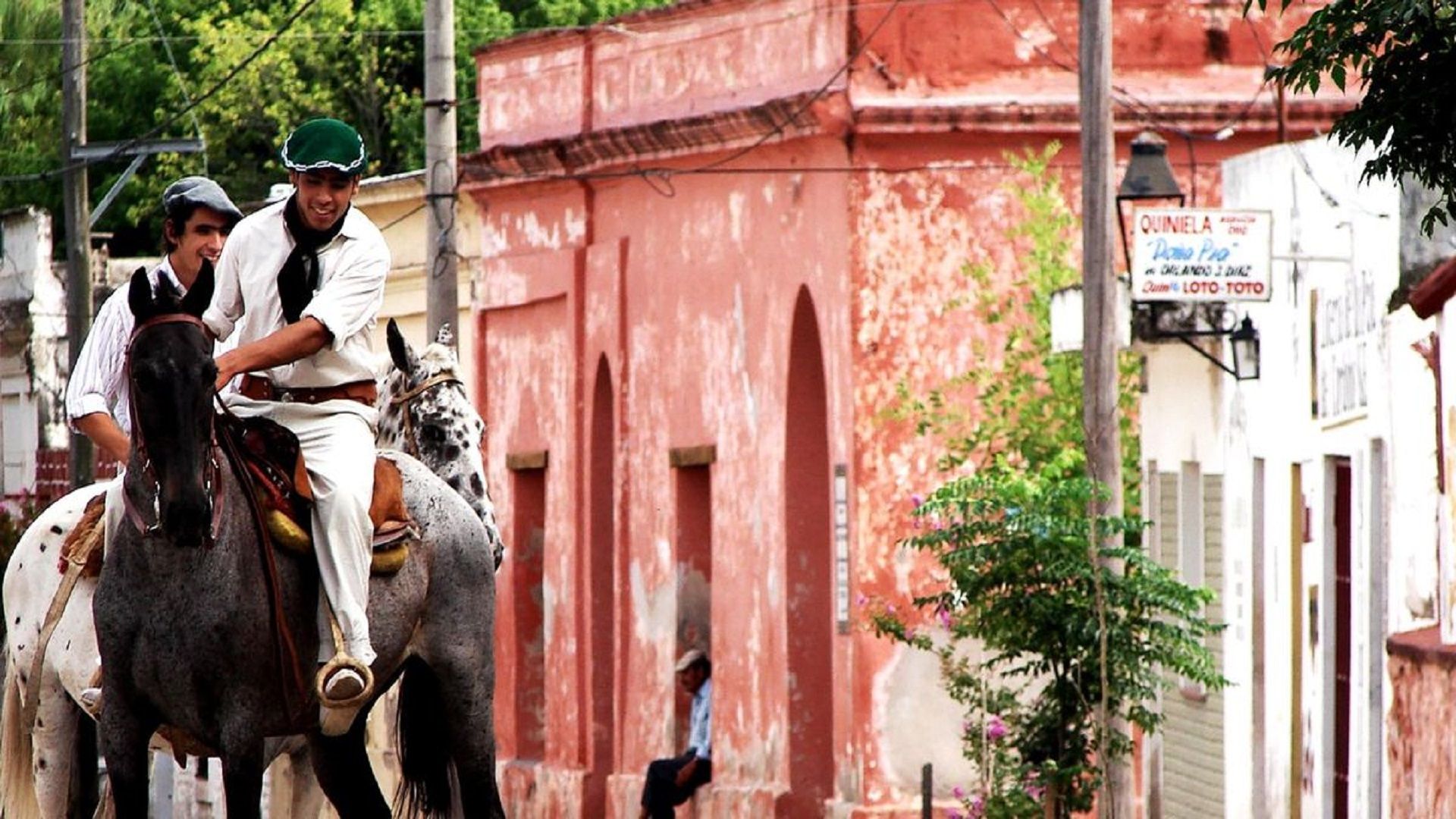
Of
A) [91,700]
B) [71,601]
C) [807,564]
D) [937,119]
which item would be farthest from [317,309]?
[807,564]

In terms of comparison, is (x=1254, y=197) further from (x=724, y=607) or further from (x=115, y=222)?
(x=115, y=222)

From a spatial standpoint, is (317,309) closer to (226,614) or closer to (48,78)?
(226,614)

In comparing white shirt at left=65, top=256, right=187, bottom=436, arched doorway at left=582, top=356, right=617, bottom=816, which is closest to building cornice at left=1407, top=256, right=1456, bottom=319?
white shirt at left=65, top=256, right=187, bottom=436

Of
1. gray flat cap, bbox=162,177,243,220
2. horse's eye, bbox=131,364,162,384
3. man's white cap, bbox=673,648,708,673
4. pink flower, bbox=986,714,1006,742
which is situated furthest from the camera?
man's white cap, bbox=673,648,708,673

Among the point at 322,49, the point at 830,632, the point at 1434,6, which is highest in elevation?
the point at 322,49

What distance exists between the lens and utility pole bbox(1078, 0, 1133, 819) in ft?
65.6

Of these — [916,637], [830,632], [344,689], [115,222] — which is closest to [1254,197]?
[916,637]

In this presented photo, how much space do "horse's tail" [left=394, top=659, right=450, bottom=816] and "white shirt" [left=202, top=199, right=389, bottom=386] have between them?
111 centimetres

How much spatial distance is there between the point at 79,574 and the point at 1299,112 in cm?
1506

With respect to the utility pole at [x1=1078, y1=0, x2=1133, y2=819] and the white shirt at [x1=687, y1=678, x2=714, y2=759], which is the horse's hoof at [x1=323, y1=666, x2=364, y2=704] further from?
the white shirt at [x1=687, y1=678, x2=714, y2=759]

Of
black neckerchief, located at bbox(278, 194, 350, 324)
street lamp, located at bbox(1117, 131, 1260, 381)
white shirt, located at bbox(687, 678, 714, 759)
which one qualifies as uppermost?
street lamp, located at bbox(1117, 131, 1260, 381)

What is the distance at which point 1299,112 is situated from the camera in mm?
26656

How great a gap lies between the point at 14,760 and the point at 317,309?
12.7 feet

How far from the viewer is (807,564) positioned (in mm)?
27297
